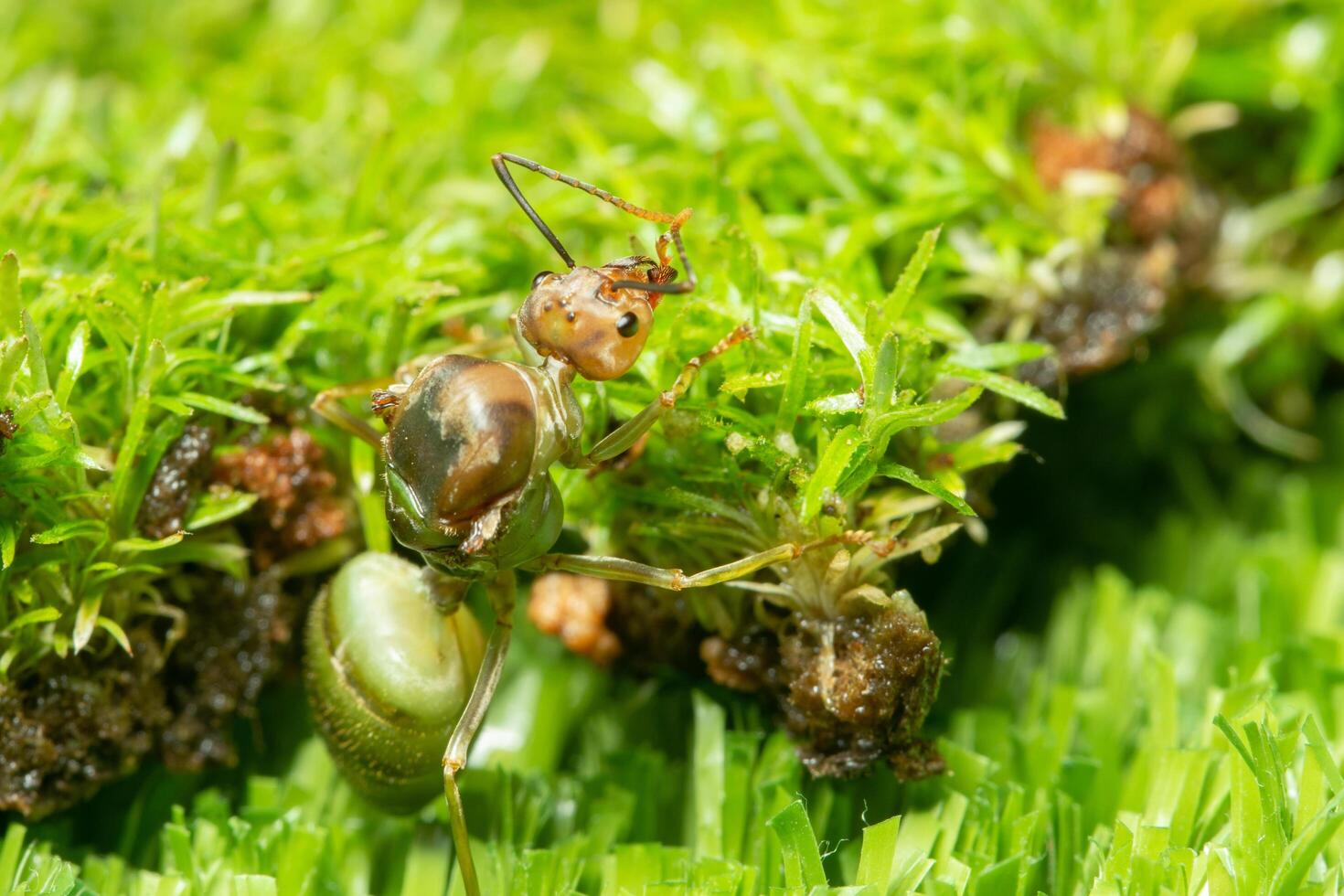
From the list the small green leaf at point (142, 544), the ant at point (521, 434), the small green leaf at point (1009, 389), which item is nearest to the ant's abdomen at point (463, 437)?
the ant at point (521, 434)

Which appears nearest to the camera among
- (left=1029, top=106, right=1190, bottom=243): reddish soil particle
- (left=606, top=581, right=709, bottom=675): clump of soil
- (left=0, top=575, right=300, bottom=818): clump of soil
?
(left=0, top=575, right=300, bottom=818): clump of soil

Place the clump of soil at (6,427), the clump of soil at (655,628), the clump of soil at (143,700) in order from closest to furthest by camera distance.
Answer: the clump of soil at (6,427)
the clump of soil at (143,700)
the clump of soil at (655,628)

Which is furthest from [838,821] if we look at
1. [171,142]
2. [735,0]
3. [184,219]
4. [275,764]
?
[735,0]

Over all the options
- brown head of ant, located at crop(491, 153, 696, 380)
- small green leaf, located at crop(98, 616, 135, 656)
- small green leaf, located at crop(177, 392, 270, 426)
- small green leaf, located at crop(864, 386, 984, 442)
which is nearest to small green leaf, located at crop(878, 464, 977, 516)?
small green leaf, located at crop(864, 386, 984, 442)

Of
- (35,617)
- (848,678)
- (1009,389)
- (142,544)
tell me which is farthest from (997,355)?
(35,617)

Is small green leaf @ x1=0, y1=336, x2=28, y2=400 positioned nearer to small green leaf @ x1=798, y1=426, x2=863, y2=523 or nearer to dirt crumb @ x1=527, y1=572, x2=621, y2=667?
dirt crumb @ x1=527, y1=572, x2=621, y2=667

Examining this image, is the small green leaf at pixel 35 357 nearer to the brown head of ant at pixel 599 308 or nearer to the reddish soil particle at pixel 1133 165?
the brown head of ant at pixel 599 308
